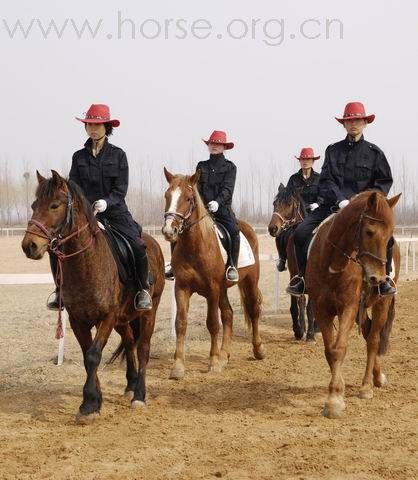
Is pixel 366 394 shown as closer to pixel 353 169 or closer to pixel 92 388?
pixel 353 169

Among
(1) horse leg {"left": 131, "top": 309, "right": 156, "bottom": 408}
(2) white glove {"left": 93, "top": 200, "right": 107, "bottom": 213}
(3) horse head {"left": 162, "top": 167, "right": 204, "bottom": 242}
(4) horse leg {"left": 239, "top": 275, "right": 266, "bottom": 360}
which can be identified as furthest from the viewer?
(4) horse leg {"left": 239, "top": 275, "right": 266, "bottom": 360}

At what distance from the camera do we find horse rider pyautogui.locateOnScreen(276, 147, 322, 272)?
1372cm

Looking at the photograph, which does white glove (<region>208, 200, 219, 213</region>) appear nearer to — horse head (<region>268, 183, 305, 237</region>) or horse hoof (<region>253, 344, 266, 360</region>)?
horse hoof (<region>253, 344, 266, 360</region>)

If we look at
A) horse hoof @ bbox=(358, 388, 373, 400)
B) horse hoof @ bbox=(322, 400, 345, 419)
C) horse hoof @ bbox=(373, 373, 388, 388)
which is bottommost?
horse hoof @ bbox=(373, 373, 388, 388)

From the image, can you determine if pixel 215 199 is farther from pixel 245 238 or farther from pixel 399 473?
pixel 399 473

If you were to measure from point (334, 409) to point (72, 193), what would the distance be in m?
3.36

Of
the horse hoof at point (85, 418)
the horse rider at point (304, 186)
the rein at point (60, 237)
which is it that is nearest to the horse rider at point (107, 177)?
the rein at point (60, 237)

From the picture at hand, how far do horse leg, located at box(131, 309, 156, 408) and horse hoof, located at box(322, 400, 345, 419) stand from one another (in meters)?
2.00

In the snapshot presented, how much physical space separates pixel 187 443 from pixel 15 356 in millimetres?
5330

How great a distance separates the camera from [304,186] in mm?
13969

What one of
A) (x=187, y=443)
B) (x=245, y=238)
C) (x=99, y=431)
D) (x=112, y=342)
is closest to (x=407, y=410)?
(x=187, y=443)

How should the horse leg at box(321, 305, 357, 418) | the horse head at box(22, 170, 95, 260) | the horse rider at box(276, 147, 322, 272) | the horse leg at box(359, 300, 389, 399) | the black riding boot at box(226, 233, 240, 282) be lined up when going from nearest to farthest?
the horse head at box(22, 170, 95, 260), the horse leg at box(321, 305, 357, 418), the horse leg at box(359, 300, 389, 399), the black riding boot at box(226, 233, 240, 282), the horse rider at box(276, 147, 322, 272)

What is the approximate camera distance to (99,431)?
677 centimetres

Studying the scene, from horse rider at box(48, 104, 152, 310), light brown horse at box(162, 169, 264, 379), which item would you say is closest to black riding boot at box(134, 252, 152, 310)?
horse rider at box(48, 104, 152, 310)
